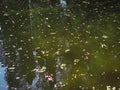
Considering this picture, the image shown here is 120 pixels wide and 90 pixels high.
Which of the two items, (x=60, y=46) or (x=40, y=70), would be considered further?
(x=60, y=46)

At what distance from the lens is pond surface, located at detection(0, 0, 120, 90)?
9.21 m

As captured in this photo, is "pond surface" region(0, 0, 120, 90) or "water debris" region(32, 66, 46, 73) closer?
"pond surface" region(0, 0, 120, 90)

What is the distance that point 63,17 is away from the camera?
14.5m

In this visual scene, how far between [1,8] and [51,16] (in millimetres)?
3229

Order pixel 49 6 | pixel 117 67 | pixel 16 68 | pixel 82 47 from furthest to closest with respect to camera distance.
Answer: pixel 49 6, pixel 82 47, pixel 16 68, pixel 117 67

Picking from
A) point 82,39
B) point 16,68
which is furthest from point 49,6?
point 16,68

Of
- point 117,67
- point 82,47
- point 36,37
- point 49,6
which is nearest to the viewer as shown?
point 117,67

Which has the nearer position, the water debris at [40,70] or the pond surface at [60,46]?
the pond surface at [60,46]

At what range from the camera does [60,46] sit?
453 inches

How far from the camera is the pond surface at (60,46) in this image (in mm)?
9211

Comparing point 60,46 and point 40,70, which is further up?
point 40,70

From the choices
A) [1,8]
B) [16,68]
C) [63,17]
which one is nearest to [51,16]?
[63,17]

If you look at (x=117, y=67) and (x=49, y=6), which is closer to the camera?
(x=117, y=67)

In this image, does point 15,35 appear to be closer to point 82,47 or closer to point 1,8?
point 82,47
